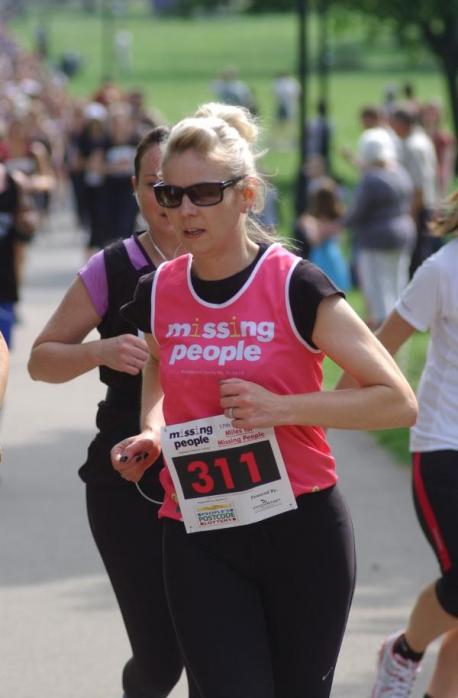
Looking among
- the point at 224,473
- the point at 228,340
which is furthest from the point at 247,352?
the point at 224,473

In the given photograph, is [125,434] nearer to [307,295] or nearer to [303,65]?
[307,295]

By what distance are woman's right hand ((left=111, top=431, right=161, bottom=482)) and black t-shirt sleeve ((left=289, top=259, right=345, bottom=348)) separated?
1.80 feet

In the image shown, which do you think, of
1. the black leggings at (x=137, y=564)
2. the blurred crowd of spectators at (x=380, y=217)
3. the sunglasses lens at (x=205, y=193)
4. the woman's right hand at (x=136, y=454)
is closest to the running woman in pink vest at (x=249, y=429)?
the sunglasses lens at (x=205, y=193)

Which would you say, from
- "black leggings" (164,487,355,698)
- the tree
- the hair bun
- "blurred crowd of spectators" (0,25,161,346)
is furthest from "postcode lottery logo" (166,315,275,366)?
the tree

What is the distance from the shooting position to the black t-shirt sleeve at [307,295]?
354 cm

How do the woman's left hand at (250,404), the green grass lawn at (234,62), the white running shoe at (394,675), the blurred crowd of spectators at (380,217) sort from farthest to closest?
the green grass lawn at (234,62)
the blurred crowd of spectators at (380,217)
the white running shoe at (394,675)
the woman's left hand at (250,404)

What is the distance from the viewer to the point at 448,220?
4660 millimetres

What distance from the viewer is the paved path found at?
5.64 m

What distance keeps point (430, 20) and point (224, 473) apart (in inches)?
1102

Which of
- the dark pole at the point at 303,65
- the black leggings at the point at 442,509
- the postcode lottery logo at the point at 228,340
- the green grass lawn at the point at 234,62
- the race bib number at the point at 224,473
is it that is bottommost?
the green grass lawn at the point at 234,62

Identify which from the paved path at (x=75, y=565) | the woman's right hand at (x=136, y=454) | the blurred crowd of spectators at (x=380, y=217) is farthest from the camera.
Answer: the blurred crowd of spectators at (x=380, y=217)

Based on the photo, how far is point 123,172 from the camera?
16812 mm

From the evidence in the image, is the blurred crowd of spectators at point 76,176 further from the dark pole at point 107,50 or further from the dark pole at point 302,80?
the dark pole at point 107,50

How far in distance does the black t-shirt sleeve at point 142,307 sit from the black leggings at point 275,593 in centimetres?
52
